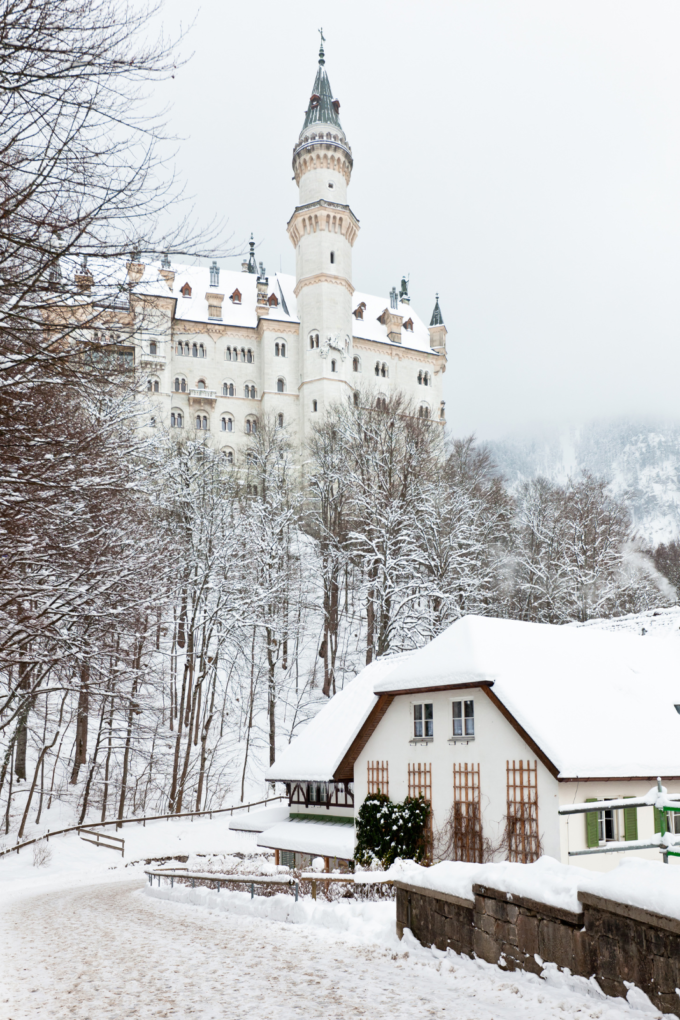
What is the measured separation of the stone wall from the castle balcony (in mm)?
70986

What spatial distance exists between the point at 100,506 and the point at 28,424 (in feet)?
28.4

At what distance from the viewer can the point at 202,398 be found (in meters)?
77.6

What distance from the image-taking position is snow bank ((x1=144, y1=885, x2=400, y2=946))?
34.3ft

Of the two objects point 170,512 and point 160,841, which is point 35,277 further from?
point 170,512

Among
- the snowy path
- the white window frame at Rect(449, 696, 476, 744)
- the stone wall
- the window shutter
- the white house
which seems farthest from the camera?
the white window frame at Rect(449, 696, 476, 744)

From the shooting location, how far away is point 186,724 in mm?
41281

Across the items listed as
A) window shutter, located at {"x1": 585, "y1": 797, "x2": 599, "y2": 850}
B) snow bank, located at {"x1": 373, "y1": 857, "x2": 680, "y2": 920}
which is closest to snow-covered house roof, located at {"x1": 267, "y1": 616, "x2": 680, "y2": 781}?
window shutter, located at {"x1": 585, "y1": 797, "x2": 599, "y2": 850}

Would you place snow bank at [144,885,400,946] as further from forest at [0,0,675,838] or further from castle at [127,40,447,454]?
castle at [127,40,447,454]

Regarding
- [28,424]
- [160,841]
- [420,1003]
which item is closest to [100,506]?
[28,424]

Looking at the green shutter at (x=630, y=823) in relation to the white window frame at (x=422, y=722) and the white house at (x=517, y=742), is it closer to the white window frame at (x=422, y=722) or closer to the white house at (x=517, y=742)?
the white house at (x=517, y=742)

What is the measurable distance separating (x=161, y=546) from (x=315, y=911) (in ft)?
66.5

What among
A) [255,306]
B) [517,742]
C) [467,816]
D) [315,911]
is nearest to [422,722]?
[467,816]

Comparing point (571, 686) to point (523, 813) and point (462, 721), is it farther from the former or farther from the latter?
point (523, 813)

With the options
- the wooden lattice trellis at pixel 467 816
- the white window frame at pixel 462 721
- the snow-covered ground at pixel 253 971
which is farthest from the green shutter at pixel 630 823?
the snow-covered ground at pixel 253 971
